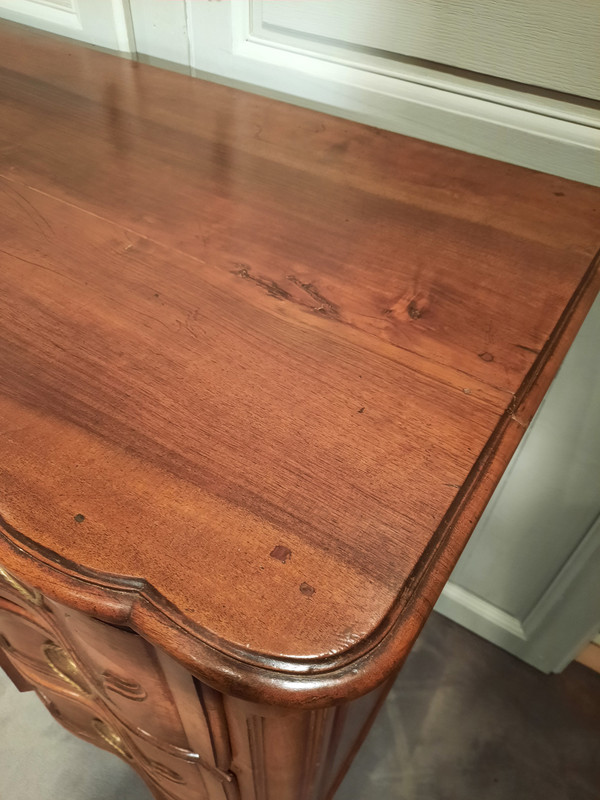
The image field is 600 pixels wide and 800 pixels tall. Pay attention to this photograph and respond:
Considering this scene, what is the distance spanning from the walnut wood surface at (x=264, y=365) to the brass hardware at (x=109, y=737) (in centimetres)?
63

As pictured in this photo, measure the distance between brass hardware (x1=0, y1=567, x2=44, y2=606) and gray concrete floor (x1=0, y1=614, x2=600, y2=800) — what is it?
74cm

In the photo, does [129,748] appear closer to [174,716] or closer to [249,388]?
[174,716]

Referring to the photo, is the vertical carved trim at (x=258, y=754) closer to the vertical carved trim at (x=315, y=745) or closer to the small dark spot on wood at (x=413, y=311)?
the vertical carved trim at (x=315, y=745)

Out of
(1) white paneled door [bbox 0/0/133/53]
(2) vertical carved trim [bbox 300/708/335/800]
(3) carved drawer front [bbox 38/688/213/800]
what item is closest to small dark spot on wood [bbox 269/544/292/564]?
(2) vertical carved trim [bbox 300/708/335/800]

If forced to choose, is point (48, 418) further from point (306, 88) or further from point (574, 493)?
point (574, 493)

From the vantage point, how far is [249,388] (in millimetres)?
395

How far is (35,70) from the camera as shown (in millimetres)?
726

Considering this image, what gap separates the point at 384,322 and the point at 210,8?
56 cm

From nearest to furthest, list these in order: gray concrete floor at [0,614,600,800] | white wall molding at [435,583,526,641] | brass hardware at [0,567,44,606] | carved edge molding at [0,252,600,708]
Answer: carved edge molding at [0,252,600,708], brass hardware at [0,567,44,606], gray concrete floor at [0,614,600,800], white wall molding at [435,583,526,641]

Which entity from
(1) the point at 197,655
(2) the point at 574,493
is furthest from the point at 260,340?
(2) the point at 574,493

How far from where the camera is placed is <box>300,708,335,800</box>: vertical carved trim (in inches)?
16.3

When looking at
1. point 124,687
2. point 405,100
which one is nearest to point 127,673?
point 124,687

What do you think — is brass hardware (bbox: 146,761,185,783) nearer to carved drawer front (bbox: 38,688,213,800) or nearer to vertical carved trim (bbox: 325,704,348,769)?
carved drawer front (bbox: 38,688,213,800)

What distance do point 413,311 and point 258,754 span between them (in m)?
0.38
